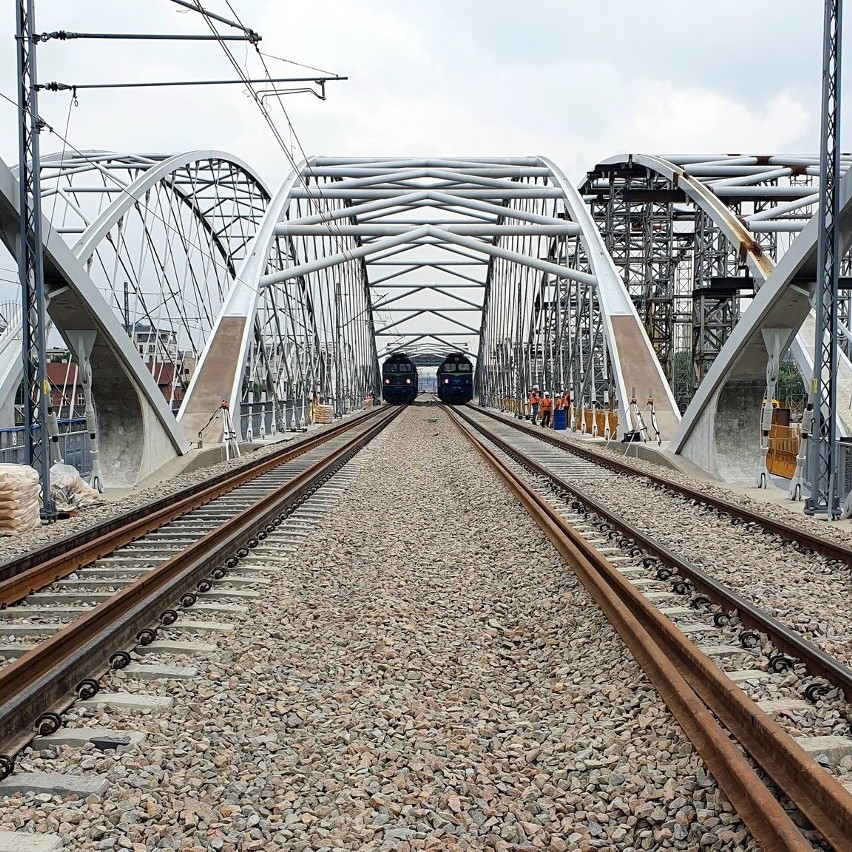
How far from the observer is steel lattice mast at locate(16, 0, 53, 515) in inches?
428

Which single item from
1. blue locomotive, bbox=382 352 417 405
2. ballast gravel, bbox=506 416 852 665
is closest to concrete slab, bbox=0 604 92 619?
ballast gravel, bbox=506 416 852 665

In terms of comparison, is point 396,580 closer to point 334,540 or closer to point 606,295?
point 334,540

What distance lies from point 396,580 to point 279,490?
16.8 ft

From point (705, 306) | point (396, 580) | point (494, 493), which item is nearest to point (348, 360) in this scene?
point (705, 306)

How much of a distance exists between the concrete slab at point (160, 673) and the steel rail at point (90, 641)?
16cm

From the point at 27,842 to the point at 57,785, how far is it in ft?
1.19

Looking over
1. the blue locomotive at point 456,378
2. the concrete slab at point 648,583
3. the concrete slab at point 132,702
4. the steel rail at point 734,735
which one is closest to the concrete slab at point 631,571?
the concrete slab at point 648,583

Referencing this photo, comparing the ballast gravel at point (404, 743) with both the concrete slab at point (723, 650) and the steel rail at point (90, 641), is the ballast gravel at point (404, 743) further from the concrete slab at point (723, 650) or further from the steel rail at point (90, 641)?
the concrete slab at point (723, 650)

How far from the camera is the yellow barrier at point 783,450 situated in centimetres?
1446

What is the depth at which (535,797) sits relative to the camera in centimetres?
339

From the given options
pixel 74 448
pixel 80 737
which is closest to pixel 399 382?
pixel 74 448

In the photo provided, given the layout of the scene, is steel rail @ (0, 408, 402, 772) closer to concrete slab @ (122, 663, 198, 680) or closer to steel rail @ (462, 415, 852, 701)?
concrete slab @ (122, 663, 198, 680)

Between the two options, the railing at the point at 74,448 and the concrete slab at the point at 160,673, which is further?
the railing at the point at 74,448

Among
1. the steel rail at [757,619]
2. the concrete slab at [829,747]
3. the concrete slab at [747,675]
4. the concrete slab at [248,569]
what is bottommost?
the concrete slab at [248,569]
